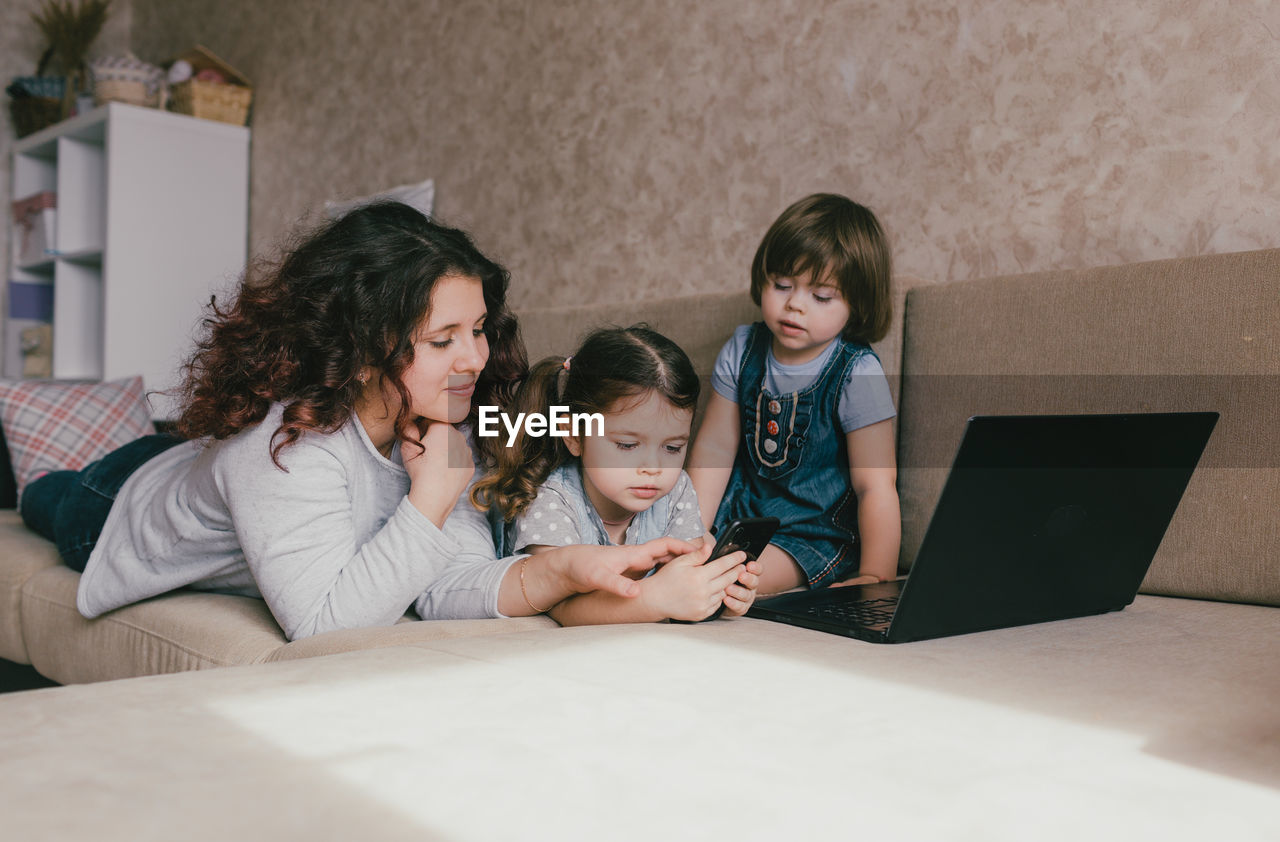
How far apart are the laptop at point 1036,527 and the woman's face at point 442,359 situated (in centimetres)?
46

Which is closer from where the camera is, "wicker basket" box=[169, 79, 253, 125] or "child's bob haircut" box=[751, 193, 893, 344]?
"child's bob haircut" box=[751, 193, 893, 344]

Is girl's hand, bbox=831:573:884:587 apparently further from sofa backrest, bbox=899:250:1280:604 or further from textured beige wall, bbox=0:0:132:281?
textured beige wall, bbox=0:0:132:281

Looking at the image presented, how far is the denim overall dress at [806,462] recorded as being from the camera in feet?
4.96

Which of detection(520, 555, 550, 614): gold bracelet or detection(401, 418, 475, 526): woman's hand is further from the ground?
detection(401, 418, 475, 526): woman's hand

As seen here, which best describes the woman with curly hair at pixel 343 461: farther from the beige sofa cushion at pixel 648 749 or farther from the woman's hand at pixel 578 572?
the beige sofa cushion at pixel 648 749

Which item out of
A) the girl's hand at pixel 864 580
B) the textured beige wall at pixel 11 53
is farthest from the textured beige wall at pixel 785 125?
the textured beige wall at pixel 11 53

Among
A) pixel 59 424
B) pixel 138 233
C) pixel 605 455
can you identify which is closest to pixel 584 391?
pixel 605 455

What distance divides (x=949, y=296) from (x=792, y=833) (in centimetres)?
113

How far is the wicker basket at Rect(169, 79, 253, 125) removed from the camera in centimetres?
339

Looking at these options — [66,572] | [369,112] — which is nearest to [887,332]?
[66,572]

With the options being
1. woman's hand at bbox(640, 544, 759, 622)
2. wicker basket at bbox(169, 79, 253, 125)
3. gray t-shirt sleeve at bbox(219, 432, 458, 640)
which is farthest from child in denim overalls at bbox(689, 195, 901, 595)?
wicker basket at bbox(169, 79, 253, 125)

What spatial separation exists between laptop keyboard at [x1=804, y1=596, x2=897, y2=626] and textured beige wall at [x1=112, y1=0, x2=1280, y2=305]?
793mm

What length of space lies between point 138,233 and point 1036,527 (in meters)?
3.25

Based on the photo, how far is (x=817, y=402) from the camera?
1.52 m
